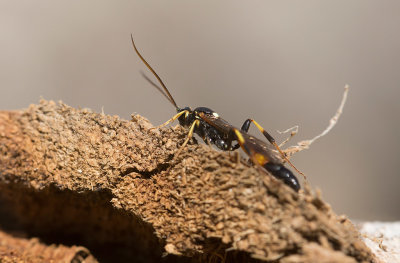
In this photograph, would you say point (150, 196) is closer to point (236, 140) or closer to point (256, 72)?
point (236, 140)

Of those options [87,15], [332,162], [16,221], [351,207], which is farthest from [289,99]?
[16,221]

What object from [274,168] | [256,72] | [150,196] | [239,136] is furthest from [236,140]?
[256,72]

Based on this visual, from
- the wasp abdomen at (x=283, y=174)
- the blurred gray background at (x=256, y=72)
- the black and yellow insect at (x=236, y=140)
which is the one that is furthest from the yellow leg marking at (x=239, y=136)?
the blurred gray background at (x=256, y=72)

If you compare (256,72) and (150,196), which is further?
(256,72)

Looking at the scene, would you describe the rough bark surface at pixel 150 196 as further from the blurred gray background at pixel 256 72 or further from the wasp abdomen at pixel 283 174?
the blurred gray background at pixel 256 72

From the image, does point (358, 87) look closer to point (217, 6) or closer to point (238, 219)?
point (217, 6)

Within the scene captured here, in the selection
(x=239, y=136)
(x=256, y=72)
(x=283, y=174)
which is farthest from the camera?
(x=256, y=72)

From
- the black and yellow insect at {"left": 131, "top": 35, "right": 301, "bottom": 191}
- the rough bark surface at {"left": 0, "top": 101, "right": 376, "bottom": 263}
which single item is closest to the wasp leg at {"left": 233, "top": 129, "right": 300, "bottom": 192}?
the black and yellow insect at {"left": 131, "top": 35, "right": 301, "bottom": 191}
